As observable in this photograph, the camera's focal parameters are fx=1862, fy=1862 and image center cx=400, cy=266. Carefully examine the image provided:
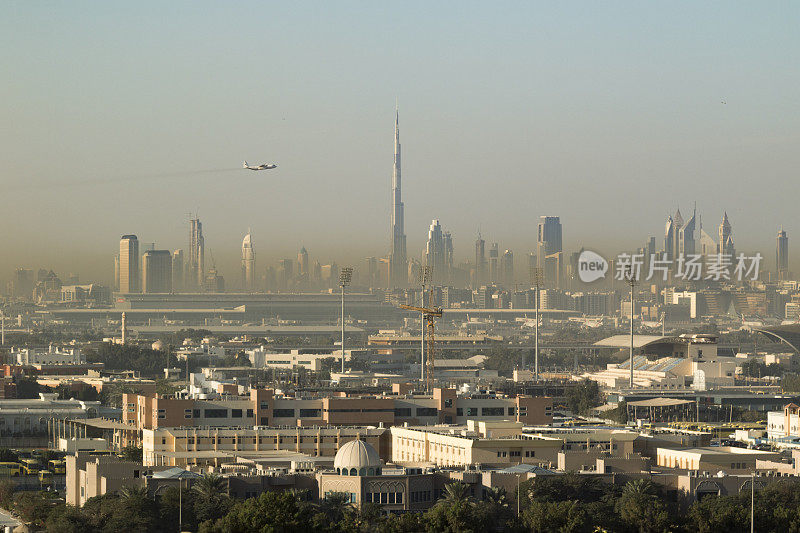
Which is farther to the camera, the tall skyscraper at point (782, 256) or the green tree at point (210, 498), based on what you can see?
the tall skyscraper at point (782, 256)

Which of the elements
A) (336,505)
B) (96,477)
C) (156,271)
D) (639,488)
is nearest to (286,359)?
(96,477)

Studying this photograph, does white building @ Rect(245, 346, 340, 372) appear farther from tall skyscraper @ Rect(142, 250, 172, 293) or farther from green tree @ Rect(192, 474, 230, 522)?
tall skyscraper @ Rect(142, 250, 172, 293)

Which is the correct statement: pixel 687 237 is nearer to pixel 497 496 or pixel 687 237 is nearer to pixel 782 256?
pixel 782 256

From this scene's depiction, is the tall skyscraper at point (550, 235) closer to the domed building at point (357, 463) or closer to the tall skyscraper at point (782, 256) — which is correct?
the tall skyscraper at point (782, 256)

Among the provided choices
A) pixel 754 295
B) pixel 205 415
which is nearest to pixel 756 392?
pixel 205 415

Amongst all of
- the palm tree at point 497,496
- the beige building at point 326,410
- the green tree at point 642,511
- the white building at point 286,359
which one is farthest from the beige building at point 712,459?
the white building at point 286,359

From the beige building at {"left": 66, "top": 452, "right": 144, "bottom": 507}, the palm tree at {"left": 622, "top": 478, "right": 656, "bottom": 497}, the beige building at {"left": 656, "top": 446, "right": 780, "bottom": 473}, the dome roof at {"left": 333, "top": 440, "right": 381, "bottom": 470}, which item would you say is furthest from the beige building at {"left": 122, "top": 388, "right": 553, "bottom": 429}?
the palm tree at {"left": 622, "top": 478, "right": 656, "bottom": 497}
